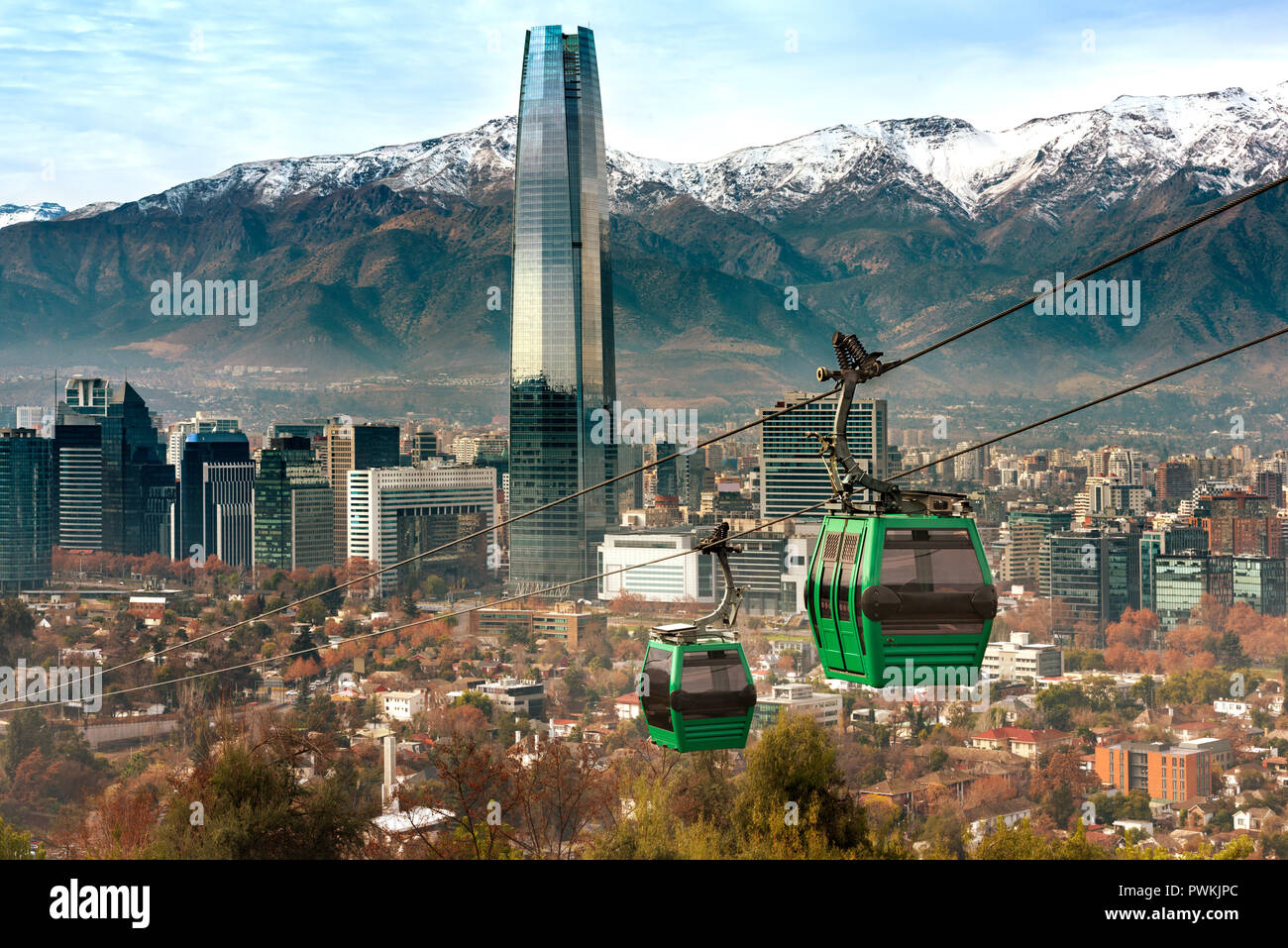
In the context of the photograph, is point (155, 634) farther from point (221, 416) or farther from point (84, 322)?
point (84, 322)

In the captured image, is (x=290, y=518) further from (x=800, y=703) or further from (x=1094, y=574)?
→ (x=800, y=703)

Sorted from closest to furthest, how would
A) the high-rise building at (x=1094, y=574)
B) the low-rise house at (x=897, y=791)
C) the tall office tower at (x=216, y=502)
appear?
1. the low-rise house at (x=897, y=791)
2. the high-rise building at (x=1094, y=574)
3. the tall office tower at (x=216, y=502)

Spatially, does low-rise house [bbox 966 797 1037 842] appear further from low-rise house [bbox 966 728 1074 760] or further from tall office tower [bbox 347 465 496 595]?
tall office tower [bbox 347 465 496 595]

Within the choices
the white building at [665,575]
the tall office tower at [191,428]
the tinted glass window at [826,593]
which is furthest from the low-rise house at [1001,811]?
the tall office tower at [191,428]

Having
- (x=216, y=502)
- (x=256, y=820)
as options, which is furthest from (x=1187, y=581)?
(x=256, y=820)

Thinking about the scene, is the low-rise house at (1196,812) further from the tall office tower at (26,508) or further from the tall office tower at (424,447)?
the tall office tower at (424,447)

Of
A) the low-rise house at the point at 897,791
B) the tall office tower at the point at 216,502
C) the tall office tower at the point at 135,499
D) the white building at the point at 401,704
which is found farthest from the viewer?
the tall office tower at the point at 135,499
